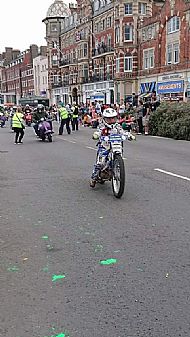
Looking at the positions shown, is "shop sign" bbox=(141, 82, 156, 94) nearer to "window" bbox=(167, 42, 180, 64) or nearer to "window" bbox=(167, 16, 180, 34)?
"window" bbox=(167, 42, 180, 64)

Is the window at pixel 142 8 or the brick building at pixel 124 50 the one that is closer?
the brick building at pixel 124 50

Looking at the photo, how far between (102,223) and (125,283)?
73.8 inches

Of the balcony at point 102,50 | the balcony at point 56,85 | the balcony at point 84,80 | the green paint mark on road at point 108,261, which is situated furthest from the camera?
the balcony at point 56,85

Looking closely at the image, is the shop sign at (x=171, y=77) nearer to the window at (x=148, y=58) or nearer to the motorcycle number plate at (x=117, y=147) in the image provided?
the window at (x=148, y=58)

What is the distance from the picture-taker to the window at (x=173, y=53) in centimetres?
4002

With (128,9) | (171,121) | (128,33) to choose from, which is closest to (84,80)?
(128,33)

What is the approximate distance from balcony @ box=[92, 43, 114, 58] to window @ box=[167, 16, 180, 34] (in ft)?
→ 44.7

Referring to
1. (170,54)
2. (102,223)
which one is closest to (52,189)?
(102,223)

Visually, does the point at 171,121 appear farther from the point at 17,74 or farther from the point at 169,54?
the point at 17,74

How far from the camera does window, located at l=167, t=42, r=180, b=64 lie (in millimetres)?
40019

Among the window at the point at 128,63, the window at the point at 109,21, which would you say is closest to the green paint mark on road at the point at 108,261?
the window at the point at 128,63

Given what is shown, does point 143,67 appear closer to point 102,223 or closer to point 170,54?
point 170,54

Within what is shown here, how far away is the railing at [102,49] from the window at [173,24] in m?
13.6

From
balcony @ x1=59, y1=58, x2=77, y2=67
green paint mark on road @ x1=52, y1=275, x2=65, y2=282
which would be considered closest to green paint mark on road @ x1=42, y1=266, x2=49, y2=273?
green paint mark on road @ x1=52, y1=275, x2=65, y2=282
